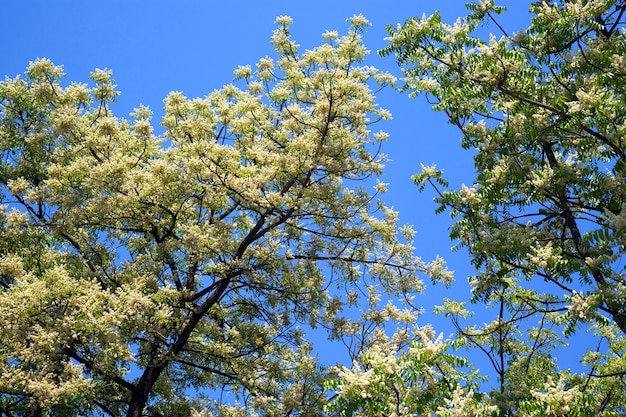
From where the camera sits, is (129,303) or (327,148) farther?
(327,148)

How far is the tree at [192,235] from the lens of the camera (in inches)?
487

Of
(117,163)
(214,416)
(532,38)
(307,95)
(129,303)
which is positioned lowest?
(214,416)

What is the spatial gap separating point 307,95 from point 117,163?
15.3 feet

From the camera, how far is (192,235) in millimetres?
12336

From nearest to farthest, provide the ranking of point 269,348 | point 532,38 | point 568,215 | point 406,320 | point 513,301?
point 568,215, point 532,38, point 513,301, point 406,320, point 269,348

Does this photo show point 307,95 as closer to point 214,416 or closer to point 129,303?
point 129,303

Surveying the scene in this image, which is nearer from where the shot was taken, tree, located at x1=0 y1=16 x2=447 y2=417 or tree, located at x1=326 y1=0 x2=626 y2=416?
tree, located at x1=326 y1=0 x2=626 y2=416

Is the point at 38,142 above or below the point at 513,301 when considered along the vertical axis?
above

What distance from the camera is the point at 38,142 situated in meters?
16.0

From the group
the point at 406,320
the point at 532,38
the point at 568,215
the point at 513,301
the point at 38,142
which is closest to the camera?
the point at 568,215

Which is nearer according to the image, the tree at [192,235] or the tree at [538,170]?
the tree at [538,170]

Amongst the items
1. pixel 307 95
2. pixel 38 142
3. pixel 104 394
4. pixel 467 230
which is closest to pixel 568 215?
pixel 467 230

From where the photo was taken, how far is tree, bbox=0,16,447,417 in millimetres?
12367

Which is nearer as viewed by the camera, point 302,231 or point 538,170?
point 538,170
